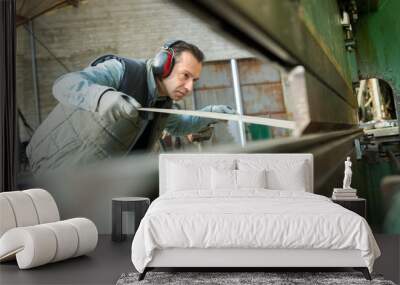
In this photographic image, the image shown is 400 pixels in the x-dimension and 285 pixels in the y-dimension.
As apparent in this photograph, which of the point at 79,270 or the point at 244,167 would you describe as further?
the point at 244,167

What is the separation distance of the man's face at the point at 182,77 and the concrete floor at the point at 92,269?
1.69 m

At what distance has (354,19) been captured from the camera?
4.85 meters

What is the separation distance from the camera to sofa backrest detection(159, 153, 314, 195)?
465 cm

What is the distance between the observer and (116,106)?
5.38m

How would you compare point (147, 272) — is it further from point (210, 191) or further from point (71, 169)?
point (71, 169)

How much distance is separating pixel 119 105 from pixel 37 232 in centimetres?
194

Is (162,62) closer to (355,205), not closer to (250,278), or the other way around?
(355,205)

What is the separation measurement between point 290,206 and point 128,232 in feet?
6.88

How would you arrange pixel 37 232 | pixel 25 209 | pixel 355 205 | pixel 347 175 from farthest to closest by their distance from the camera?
1. pixel 347 175
2. pixel 355 205
3. pixel 25 209
4. pixel 37 232

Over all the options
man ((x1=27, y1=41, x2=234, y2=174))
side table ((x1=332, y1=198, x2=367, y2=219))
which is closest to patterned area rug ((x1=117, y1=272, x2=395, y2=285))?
side table ((x1=332, y1=198, x2=367, y2=219))

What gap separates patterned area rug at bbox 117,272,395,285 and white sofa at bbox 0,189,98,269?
2.13 ft

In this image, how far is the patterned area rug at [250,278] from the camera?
3.32 m

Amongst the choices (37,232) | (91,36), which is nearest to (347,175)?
(37,232)

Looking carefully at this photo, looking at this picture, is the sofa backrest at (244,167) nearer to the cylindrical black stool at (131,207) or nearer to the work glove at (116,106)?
the cylindrical black stool at (131,207)
